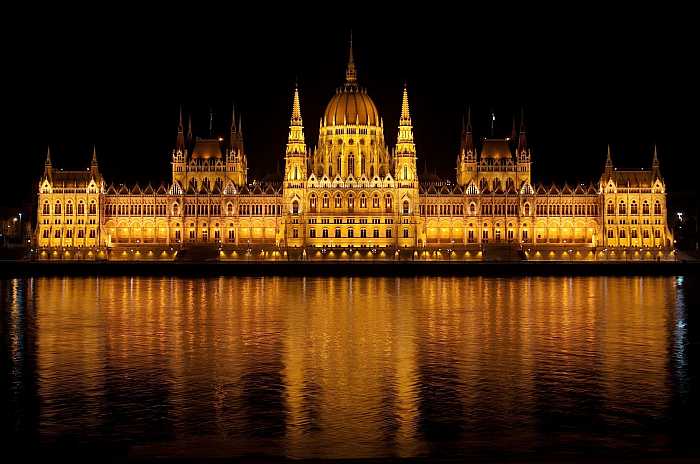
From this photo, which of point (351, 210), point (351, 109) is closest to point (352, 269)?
point (351, 210)

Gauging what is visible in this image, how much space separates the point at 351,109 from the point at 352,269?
1581 inches

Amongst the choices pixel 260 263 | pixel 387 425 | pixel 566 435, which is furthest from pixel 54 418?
pixel 260 263

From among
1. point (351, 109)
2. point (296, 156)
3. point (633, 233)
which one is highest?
point (351, 109)

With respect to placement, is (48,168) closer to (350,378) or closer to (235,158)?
(235,158)

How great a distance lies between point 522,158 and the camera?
12838 cm

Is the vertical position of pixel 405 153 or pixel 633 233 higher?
pixel 405 153

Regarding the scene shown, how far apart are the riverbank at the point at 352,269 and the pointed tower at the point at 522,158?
1460 inches

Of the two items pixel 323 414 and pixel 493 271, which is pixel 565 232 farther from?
pixel 323 414

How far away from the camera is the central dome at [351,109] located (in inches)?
4938

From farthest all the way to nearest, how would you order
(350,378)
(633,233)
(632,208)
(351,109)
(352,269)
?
(351,109) → (632,208) → (633,233) → (352,269) → (350,378)

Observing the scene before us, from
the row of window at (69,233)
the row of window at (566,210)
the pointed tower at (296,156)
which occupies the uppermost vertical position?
the pointed tower at (296,156)

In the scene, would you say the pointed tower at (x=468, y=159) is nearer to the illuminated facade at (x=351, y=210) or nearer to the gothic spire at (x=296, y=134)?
the illuminated facade at (x=351, y=210)


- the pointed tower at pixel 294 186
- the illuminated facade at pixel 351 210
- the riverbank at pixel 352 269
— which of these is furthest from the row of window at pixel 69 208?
the riverbank at pixel 352 269

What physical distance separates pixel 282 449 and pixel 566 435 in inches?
263
